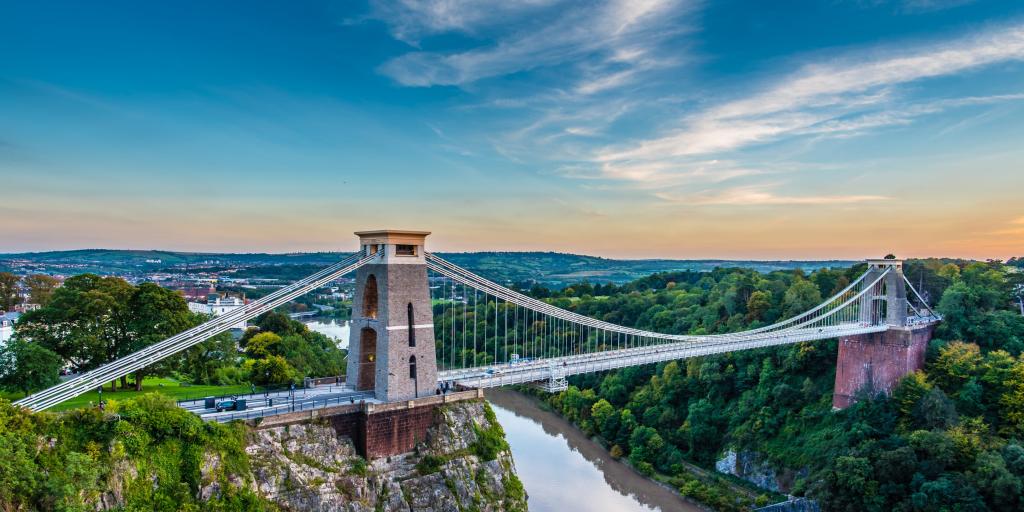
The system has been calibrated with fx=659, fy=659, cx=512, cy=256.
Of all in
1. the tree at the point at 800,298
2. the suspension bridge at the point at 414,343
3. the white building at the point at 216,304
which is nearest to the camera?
the suspension bridge at the point at 414,343

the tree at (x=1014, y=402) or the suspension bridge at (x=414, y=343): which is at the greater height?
the suspension bridge at (x=414, y=343)

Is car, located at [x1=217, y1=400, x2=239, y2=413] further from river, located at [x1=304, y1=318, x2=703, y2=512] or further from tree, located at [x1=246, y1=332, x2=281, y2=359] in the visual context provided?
river, located at [x1=304, y1=318, x2=703, y2=512]

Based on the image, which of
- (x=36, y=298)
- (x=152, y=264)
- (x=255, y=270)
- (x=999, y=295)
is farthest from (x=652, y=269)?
(x=36, y=298)

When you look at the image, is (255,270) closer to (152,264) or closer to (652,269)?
(152,264)

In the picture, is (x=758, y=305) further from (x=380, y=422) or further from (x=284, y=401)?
(x=284, y=401)

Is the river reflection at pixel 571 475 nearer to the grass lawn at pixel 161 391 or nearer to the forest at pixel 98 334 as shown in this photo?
the forest at pixel 98 334

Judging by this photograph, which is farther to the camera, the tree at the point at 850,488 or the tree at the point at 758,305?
the tree at the point at 758,305

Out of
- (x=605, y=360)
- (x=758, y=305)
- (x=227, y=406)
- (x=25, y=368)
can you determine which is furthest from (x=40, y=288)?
(x=758, y=305)

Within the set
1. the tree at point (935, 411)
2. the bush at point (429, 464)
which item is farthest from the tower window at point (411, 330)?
the tree at point (935, 411)
